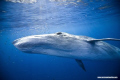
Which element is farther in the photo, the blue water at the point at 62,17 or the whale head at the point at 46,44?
the blue water at the point at 62,17

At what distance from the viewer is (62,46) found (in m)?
3.68

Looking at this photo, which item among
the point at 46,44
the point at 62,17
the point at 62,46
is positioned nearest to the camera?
the point at 46,44

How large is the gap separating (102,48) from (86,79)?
19.9 meters

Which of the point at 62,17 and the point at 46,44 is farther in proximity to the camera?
the point at 62,17

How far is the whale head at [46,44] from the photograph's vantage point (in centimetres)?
308

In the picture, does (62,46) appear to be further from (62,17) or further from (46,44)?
(62,17)

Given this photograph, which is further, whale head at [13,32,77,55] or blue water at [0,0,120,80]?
blue water at [0,0,120,80]

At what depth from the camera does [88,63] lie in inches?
1193

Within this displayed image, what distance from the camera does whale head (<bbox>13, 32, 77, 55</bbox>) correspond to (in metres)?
3.08

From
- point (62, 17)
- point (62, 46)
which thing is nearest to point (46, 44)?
point (62, 46)

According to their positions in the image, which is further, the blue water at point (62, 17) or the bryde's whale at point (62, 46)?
the blue water at point (62, 17)

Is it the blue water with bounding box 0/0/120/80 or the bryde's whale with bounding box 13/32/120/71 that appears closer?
the bryde's whale with bounding box 13/32/120/71

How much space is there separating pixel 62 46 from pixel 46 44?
614 millimetres

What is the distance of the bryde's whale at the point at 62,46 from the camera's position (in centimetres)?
316
